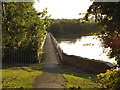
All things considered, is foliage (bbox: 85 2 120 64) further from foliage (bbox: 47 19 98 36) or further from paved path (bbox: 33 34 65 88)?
foliage (bbox: 47 19 98 36)

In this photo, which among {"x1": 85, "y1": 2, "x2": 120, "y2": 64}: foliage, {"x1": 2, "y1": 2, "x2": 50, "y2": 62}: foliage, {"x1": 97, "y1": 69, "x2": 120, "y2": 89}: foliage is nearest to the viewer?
{"x1": 85, "y1": 2, "x2": 120, "y2": 64}: foliage

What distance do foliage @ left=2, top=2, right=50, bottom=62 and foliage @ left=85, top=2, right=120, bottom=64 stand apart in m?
9.77

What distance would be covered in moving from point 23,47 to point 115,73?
13.4m

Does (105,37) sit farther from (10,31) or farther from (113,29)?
(10,31)

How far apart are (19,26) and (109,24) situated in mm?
11302

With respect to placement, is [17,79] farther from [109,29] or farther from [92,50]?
[92,50]

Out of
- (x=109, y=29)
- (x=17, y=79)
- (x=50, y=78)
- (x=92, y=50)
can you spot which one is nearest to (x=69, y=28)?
(x=92, y=50)

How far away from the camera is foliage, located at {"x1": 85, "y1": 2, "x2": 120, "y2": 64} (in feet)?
14.2

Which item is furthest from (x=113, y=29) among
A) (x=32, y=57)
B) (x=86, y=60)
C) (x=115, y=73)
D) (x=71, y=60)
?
(x=32, y=57)

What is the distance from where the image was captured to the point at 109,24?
459cm

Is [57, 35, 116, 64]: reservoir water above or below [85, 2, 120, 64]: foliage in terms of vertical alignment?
below

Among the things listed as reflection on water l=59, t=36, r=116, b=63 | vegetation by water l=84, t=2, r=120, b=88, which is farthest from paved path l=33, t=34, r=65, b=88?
vegetation by water l=84, t=2, r=120, b=88

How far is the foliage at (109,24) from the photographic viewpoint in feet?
14.2

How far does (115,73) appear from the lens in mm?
4820
